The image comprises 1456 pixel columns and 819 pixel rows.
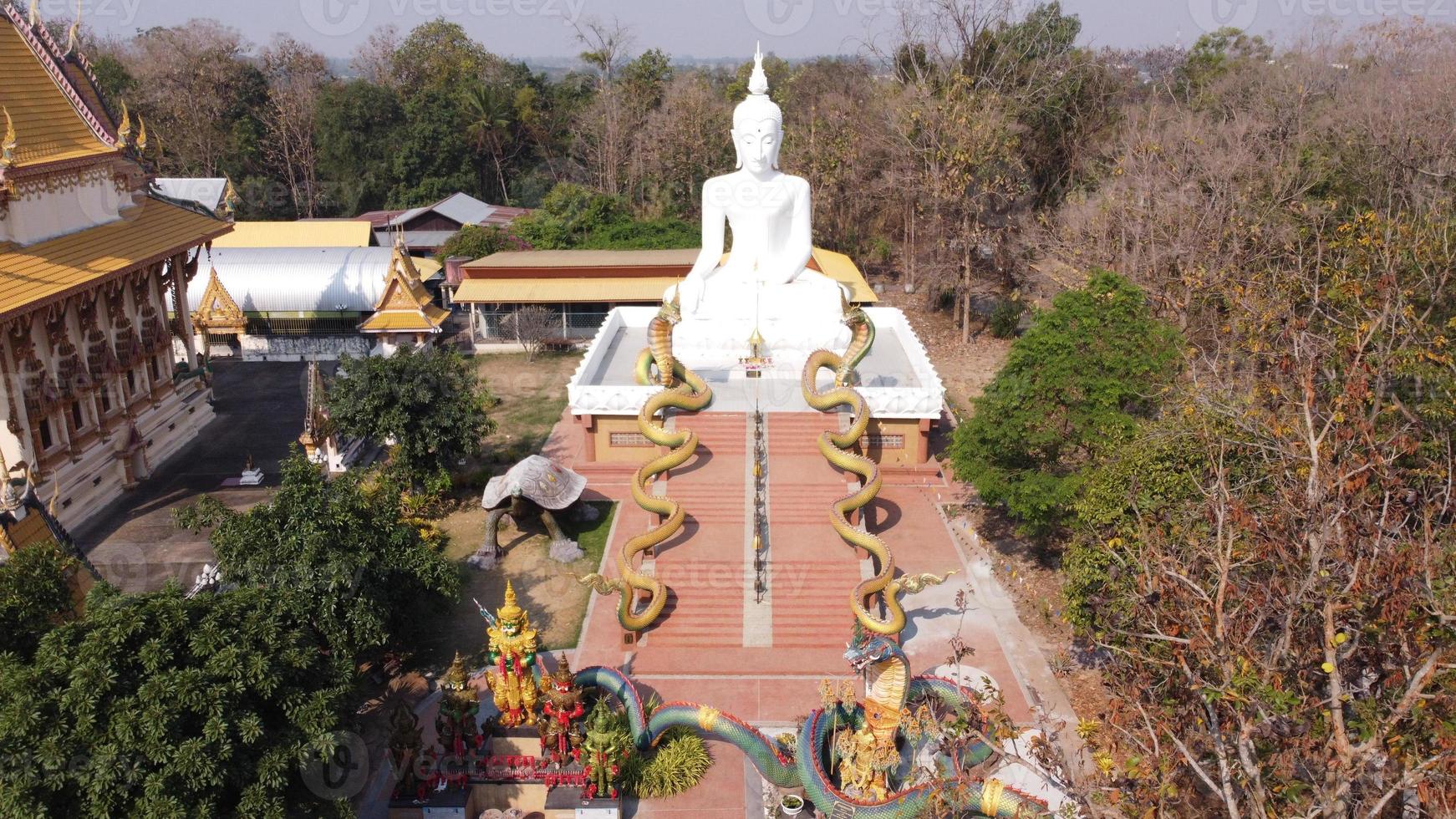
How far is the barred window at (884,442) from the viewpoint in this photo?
72.9ft

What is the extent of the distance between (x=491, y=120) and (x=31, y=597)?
50.7 metres

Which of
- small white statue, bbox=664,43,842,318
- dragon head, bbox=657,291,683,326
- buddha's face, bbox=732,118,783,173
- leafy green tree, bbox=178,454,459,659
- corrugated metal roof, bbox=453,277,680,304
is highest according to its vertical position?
buddha's face, bbox=732,118,783,173

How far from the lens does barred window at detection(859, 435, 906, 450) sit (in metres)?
22.2

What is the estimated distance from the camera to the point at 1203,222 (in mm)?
26969

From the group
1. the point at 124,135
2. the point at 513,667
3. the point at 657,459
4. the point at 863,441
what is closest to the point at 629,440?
the point at 657,459

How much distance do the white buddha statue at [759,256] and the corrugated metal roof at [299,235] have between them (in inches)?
874

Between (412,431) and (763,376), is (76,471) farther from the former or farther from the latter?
(763,376)

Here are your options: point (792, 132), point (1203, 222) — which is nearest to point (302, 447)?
point (1203, 222)

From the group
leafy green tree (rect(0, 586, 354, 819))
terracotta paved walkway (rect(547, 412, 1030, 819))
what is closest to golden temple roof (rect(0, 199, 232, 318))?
leafy green tree (rect(0, 586, 354, 819))

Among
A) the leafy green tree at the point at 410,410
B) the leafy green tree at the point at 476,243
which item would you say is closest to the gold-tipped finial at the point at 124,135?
the leafy green tree at the point at 410,410

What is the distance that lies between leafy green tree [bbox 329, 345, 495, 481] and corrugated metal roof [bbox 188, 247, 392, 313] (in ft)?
46.8

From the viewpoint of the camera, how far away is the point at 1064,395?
17.1 m

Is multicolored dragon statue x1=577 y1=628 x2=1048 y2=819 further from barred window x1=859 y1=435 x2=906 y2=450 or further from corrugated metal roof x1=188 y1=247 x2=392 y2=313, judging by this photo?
corrugated metal roof x1=188 y1=247 x2=392 y2=313

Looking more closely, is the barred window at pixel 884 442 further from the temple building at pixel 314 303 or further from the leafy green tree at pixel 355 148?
the leafy green tree at pixel 355 148
